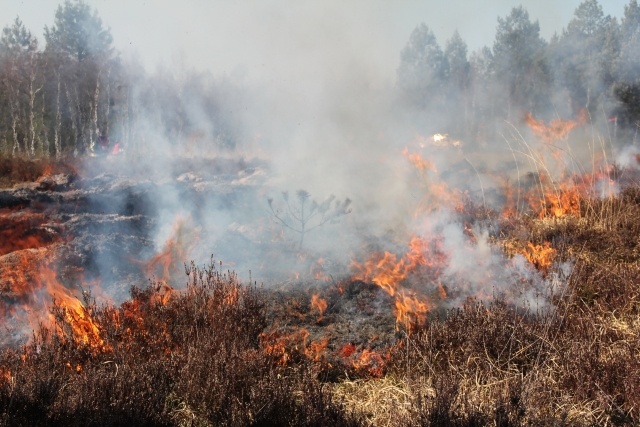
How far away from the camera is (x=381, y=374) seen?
3.93 metres

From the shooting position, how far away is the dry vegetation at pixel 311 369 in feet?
9.23

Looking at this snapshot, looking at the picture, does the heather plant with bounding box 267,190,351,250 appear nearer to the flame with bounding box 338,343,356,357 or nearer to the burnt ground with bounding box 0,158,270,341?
the burnt ground with bounding box 0,158,270,341

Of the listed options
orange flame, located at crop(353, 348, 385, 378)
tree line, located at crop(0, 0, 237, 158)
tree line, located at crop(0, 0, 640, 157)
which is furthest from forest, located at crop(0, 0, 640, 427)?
tree line, located at crop(0, 0, 237, 158)

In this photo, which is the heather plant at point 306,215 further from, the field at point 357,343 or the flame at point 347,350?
the flame at point 347,350

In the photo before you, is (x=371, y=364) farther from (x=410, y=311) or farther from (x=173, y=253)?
(x=173, y=253)

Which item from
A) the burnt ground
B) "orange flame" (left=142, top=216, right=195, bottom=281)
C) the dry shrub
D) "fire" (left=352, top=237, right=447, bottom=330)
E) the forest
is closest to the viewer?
the dry shrub

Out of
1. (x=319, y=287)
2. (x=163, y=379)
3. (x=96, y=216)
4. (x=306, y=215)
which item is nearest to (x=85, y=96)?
(x=96, y=216)

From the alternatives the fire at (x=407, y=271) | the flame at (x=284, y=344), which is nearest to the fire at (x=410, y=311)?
the fire at (x=407, y=271)

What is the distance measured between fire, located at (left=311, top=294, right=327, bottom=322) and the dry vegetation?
3.3 inches

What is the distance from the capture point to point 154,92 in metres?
26.8

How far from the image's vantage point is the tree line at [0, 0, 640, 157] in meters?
22.9

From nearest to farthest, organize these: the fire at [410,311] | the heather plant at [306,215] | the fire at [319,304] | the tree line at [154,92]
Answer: the fire at [410,311]
the fire at [319,304]
the heather plant at [306,215]
the tree line at [154,92]

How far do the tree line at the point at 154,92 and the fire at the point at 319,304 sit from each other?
15.9m

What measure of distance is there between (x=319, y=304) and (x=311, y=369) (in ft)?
6.27
